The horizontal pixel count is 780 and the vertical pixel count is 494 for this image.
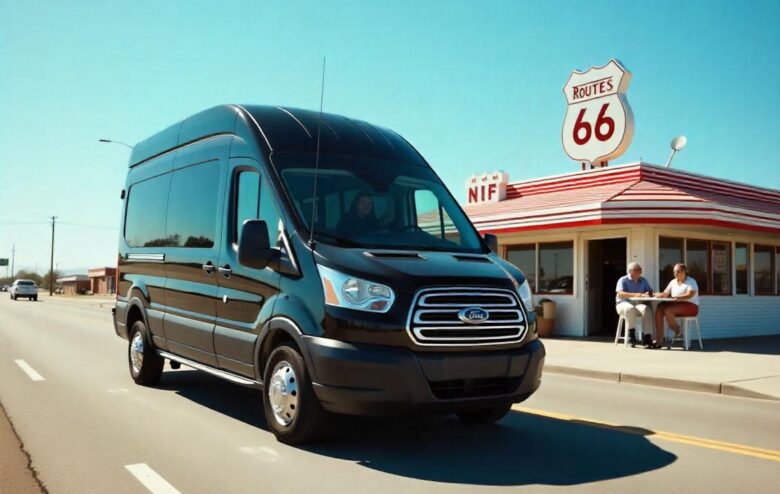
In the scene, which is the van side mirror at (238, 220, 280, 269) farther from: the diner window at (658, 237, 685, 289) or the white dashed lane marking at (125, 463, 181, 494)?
the diner window at (658, 237, 685, 289)

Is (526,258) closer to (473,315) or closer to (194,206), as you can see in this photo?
(194,206)

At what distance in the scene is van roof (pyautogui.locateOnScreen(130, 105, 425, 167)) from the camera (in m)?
6.51

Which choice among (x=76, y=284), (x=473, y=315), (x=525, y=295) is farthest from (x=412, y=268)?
(x=76, y=284)

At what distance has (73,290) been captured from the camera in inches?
3890

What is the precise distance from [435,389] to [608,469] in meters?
1.36

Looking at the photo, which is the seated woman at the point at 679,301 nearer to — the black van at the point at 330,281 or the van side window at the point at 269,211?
the black van at the point at 330,281

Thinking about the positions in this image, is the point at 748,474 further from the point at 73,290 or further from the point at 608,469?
the point at 73,290

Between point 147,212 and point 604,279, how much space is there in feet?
44.5

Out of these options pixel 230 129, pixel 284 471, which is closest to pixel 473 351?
pixel 284 471

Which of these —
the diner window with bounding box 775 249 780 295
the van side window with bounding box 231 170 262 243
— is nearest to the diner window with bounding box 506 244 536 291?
the diner window with bounding box 775 249 780 295

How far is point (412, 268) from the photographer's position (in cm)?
535

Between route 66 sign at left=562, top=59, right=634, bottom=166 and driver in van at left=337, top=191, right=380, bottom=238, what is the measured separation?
1653 cm

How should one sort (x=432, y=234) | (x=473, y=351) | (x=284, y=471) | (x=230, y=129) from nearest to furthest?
(x=284, y=471)
(x=473, y=351)
(x=432, y=234)
(x=230, y=129)

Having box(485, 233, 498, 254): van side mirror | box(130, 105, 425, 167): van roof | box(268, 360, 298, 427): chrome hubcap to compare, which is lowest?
box(268, 360, 298, 427): chrome hubcap
